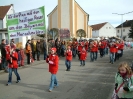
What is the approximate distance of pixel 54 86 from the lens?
26.7 feet

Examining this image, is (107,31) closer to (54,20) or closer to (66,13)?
(54,20)

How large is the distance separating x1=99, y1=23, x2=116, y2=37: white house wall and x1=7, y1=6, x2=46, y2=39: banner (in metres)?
74.9

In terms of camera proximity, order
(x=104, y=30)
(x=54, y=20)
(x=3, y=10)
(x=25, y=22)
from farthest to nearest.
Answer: (x=104, y=30), (x=54, y=20), (x=3, y=10), (x=25, y=22)

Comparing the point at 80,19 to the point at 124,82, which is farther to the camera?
the point at 80,19

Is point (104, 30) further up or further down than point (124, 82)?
further up

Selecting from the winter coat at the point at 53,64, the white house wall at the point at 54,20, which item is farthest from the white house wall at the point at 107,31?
the winter coat at the point at 53,64

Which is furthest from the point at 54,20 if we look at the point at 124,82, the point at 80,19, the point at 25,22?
the point at 124,82

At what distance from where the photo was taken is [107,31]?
289 ft

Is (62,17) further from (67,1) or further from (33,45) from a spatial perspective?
(33,45)

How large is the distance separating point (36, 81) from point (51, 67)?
6.03 feet

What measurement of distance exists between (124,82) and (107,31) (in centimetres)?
8600

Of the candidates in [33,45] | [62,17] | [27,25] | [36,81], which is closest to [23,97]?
[36,81]

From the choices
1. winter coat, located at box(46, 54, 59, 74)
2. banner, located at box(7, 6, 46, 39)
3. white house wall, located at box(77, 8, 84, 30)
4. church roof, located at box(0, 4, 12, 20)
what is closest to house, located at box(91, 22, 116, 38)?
white house wall, located at box(77, 8, 84, 30)

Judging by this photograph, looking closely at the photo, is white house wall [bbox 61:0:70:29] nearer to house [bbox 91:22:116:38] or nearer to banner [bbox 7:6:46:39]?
house [bbox 91:22:116:38]
